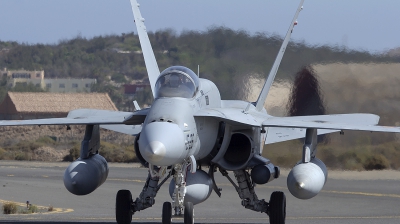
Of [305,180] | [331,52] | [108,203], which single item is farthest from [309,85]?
[305,180]

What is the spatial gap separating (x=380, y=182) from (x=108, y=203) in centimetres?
970

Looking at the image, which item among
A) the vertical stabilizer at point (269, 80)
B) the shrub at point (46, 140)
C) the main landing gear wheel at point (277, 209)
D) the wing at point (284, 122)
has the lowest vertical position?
the main landing gear wheel at point (277, 209)

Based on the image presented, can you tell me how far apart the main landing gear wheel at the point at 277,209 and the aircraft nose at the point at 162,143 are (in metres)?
3.32

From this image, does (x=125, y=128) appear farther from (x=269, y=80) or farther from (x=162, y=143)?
(x=162, y=143)

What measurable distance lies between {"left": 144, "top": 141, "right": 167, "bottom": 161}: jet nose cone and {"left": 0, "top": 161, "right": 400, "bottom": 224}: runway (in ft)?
17.4

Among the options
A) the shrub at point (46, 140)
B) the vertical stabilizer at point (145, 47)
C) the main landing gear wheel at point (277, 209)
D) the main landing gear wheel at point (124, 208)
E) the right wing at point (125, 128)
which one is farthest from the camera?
the shrub at point (46, 140)

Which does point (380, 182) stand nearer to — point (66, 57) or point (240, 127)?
point (240, 127)

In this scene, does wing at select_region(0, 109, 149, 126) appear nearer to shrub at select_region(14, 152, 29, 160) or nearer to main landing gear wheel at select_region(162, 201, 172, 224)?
main landing gear wheel at select_region(162, 201, 172, 224)

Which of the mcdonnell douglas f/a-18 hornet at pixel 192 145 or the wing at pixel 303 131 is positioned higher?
the wing at pixel 303 131

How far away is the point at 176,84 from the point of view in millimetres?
11469

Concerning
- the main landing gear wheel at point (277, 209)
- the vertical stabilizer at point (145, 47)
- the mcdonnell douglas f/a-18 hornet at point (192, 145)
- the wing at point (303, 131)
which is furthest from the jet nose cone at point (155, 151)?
the wing at point (303, 131)

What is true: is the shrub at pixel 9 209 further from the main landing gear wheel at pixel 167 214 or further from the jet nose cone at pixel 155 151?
the jet nose cone at pixel 155 151

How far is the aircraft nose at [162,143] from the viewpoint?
9.67 metres

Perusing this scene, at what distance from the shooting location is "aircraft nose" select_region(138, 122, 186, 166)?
967 centimetres
